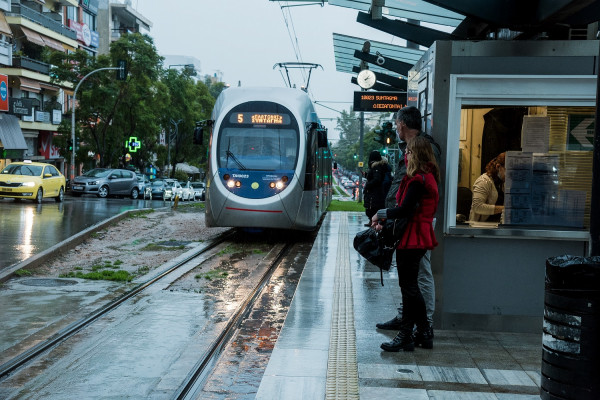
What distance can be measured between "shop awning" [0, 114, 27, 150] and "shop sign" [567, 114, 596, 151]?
3932 cm

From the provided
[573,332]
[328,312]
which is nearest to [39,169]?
[328,312]

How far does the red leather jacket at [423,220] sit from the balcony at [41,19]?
46.9 m

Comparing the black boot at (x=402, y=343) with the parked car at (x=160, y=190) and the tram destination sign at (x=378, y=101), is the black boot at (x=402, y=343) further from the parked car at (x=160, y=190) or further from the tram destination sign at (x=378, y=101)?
the parked car at (x=160, y=190)

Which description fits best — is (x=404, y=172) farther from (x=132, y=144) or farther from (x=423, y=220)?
(x=132, y=144)

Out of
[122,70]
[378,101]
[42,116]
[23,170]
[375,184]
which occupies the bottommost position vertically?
[23,170]

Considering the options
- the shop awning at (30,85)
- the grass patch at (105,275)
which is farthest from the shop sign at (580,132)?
the shop awning at (30,85)

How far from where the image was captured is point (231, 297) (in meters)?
10.2

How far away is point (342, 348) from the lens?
22.2 ft

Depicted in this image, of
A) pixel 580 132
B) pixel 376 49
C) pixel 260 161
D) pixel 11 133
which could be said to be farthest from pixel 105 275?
pixel 11 133

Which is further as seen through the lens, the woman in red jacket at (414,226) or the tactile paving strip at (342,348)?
the woman in red jacket at (414,226)

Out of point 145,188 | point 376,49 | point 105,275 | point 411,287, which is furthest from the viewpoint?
point 145,188

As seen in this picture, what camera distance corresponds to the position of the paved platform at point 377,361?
18.1ft

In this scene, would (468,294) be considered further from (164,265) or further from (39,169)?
(39,169)

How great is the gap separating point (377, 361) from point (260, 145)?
1105 centimetres
